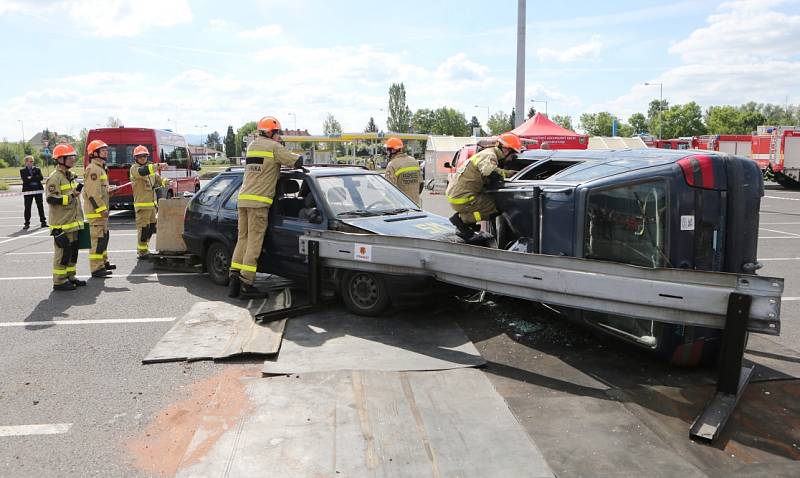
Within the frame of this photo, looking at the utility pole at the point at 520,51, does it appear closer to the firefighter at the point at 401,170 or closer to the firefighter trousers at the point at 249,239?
the firefighter at the point at 401,170

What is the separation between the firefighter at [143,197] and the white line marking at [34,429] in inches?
237

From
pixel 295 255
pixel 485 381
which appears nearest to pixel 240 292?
pixel 295 255

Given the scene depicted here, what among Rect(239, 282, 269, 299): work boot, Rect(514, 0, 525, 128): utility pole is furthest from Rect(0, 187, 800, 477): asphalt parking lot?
Rect(514, 0, 525, 128): utility pole

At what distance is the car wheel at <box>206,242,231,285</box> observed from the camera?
7875 millimetres

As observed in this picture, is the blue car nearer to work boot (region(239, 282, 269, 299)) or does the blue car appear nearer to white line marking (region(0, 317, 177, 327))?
work boot (region(239, 282, 269, 299))

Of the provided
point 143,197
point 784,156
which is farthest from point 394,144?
point 784,156

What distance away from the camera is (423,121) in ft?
402

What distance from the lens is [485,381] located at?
4594 mm

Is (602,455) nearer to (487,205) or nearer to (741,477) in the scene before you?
(741,477)

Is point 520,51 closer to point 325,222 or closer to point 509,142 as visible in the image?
point 509,142

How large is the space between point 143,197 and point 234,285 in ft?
12.4

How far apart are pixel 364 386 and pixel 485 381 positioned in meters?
0.92

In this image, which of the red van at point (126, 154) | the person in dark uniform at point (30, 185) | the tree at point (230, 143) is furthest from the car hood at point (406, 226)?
the tree at point (230, 143)

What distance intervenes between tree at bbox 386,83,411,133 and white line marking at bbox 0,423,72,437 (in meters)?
118
